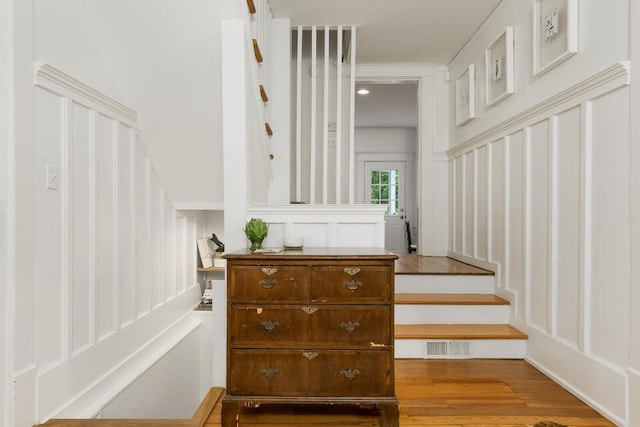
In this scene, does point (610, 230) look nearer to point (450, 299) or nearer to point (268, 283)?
point (450, 299)

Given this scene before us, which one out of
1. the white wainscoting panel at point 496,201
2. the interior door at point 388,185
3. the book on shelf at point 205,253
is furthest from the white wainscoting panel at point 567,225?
the interior door at point 388,185

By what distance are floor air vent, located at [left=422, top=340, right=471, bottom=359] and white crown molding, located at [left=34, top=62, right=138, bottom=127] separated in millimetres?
2428

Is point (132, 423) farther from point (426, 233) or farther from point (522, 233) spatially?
point (426, 233)

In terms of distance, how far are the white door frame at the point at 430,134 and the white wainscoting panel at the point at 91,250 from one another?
2.93 metres

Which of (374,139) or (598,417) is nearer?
(598,417)

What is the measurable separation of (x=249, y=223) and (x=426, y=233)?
3088 millimetres

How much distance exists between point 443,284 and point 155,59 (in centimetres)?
264

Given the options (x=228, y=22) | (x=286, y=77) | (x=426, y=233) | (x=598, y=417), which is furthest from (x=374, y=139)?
(x=598, y=417)

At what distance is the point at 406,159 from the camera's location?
320 inches

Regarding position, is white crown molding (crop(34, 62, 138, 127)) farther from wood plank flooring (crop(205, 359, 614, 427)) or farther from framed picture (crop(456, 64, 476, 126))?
framed picture (crop(456, 64, 476, 126))

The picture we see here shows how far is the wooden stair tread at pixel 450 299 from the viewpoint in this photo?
3031 mm

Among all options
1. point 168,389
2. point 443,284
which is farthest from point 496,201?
point 168,389

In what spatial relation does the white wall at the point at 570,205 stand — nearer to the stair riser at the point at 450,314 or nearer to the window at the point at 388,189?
the stair riser at the point at 450,314

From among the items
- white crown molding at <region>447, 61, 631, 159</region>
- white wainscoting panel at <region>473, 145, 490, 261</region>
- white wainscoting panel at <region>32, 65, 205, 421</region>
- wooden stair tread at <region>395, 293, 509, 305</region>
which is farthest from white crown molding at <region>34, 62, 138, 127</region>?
white wainscoting panel at <region>473, 145, 490, 261</region>
